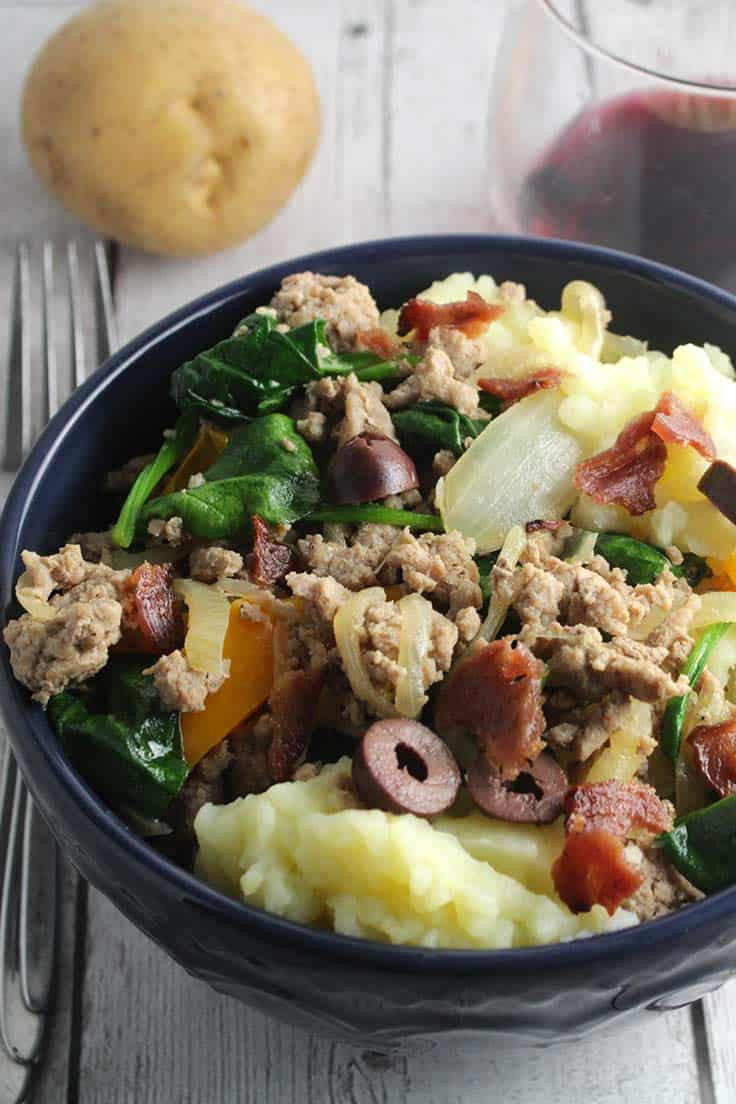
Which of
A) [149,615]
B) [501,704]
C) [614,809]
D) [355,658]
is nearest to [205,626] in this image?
[149,615]

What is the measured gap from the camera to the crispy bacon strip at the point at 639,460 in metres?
3.74

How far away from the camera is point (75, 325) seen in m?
5.69

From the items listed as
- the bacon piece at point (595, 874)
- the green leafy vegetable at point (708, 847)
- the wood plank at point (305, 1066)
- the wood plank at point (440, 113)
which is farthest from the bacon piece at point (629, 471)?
the wood plank at point (440, 113)

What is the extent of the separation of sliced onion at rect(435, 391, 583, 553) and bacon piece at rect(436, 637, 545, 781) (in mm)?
468

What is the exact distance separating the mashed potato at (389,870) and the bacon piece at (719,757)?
1.34ft

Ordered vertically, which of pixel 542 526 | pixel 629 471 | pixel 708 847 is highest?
pixel 629 471

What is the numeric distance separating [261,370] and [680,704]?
5.15 feet

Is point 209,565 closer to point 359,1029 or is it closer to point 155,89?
point 359,1029

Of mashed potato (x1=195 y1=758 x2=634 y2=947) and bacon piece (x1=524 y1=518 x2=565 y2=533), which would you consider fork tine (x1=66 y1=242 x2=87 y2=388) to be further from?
mashed potato (x1=195 y1=758 x2=634 y2=947)

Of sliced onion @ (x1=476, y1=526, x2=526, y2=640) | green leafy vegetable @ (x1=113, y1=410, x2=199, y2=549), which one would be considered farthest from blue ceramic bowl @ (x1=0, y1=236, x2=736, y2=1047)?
sliced onion @ (x1=476, y1=526, x2=526, y2=640)

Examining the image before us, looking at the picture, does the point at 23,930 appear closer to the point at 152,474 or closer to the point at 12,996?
the point at 12,996

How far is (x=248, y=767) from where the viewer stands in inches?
138

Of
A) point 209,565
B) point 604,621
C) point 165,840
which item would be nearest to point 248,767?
point 165,840

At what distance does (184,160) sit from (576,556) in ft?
10.5
